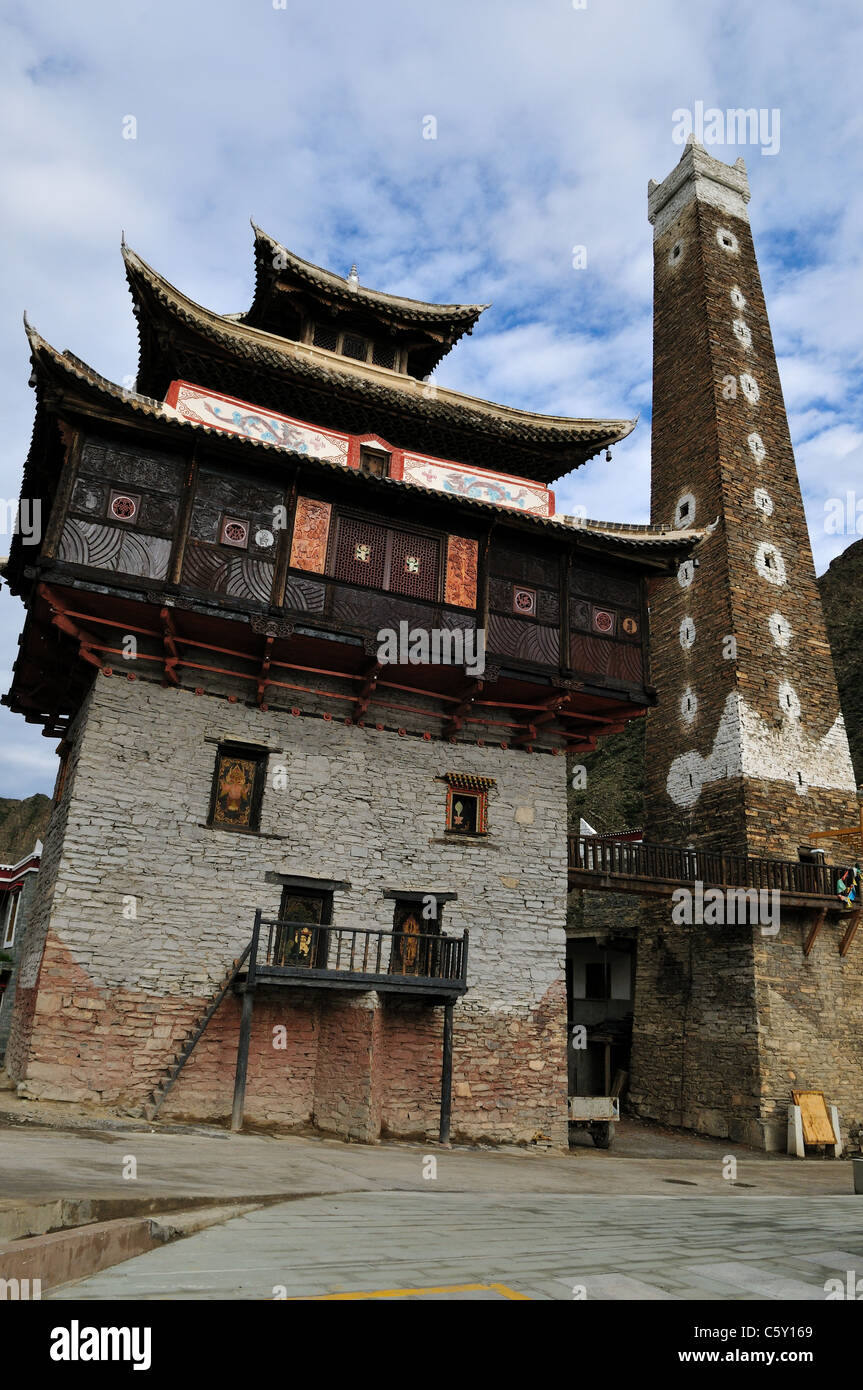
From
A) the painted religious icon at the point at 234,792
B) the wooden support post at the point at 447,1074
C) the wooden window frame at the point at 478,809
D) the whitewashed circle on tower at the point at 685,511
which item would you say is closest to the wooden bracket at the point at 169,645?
the painted religious icon at the point at 234,792

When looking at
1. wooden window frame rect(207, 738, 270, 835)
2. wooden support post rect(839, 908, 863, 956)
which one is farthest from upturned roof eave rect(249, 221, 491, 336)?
wooden support post rect(839, 908, 863, 956)

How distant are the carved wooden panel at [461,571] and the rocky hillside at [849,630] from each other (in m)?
28.6

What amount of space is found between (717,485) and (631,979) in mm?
14394

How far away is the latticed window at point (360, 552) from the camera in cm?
1495

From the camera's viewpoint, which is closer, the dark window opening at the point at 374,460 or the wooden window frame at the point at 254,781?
the wooden window frame at the point at 254,781

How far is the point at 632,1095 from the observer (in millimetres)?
21859

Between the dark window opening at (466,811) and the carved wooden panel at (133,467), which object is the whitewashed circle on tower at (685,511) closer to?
the dark window opening at (466,811)

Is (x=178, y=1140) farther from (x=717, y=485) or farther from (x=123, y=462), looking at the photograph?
(x=717, y=485)

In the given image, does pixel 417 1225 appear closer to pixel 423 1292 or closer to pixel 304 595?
pixel 423 1292

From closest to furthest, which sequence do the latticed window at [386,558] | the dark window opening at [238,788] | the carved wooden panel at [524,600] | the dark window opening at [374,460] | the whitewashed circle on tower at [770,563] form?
1. the dark window opening at [238,788]
2. the latticed window at [386,558]
3. the carved wooden panel at [524,600]
4. the dark window opening at [374,460]
5. the whitewashed circle on tower at [770,563]

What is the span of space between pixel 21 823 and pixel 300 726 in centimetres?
5875

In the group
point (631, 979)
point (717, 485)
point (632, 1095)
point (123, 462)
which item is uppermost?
point (717, 485)

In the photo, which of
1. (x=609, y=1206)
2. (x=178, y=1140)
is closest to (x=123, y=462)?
(x=178, y=1140)

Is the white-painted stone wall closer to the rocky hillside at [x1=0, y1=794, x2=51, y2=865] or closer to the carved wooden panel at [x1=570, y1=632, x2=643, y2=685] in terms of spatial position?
the carved wooden panel at [x1=570, y1=632, x2=643, y2=685]
